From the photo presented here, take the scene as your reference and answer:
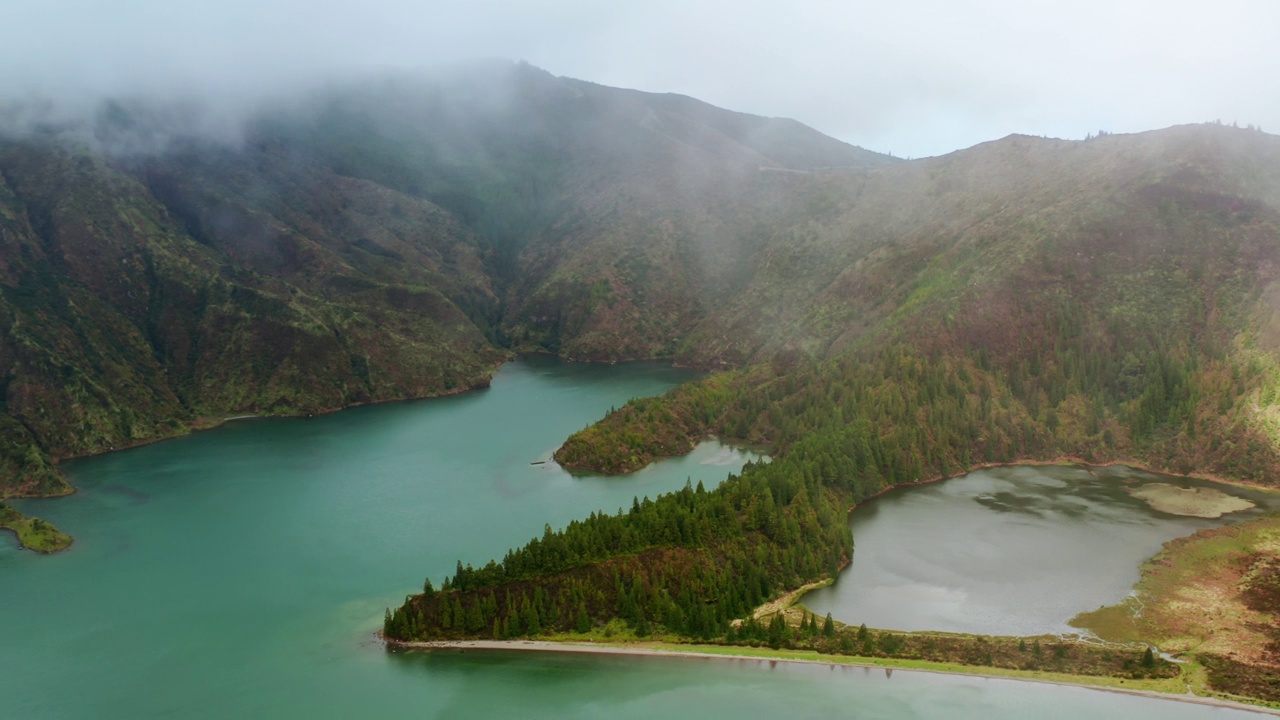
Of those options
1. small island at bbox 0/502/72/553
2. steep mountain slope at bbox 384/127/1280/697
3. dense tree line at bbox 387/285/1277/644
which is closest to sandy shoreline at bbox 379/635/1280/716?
steep mountain slope at bbox 384/127/1280/697

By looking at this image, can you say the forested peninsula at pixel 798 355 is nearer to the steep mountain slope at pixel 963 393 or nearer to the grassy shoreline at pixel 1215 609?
the steep mountain slope at pixel 963 393

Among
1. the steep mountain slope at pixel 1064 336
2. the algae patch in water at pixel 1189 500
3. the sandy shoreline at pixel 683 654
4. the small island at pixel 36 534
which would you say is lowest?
the small island at pixel 36 534

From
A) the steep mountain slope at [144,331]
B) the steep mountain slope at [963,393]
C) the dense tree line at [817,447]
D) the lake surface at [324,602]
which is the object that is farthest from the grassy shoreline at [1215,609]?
the steep mountain slope at [144,331]

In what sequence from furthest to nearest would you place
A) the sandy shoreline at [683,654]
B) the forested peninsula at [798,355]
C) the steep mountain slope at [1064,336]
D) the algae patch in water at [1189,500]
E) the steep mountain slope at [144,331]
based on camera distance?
1. the steep mountain slope at [144,331]
2. the steep mountain slope at [1064,336]
3. the algae patch in water at [1189,500]
4. the forested peninsula at [798,355]
5. the sandy shoreline at [683,654]

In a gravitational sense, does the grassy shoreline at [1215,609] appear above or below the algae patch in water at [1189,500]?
below

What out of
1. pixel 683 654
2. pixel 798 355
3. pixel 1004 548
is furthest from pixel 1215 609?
pixel 798 355

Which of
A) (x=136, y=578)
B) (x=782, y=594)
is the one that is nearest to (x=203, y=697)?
(x=136, y=578)

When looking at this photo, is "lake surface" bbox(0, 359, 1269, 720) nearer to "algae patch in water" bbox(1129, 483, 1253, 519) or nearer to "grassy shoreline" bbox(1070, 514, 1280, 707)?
"grassy shoreline" bbox(1070, 514, 1280, 707)
